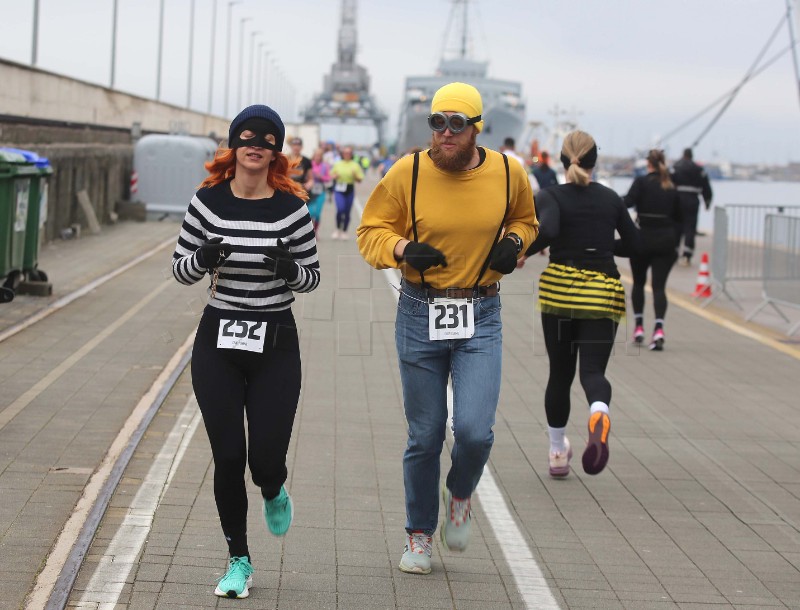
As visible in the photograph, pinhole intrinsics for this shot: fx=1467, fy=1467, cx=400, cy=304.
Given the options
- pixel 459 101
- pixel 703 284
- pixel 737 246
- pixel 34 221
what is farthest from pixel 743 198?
pixel 459 101

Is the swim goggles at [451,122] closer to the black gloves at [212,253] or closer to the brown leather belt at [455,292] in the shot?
the brown leather belt at [455,292]

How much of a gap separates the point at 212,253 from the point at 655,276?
8651 millimetres

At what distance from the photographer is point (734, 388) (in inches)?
457

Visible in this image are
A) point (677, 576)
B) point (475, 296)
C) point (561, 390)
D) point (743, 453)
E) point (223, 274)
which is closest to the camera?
point (223, 274)

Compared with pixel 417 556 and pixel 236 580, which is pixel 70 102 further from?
pixel 236 580

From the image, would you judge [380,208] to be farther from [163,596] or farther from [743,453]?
[743,453]

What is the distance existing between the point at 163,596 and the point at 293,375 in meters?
0.95

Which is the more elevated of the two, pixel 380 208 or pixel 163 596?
pixel 380 208

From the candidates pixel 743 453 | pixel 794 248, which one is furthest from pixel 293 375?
pixel 794 248

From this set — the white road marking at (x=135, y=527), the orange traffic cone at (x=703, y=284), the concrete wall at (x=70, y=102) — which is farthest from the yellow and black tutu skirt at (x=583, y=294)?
the concrete wall at (x=70, y=102)

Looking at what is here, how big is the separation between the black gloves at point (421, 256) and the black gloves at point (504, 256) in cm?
22

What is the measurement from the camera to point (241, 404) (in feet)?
17.7

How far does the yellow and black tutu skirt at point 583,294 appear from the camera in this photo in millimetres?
7398

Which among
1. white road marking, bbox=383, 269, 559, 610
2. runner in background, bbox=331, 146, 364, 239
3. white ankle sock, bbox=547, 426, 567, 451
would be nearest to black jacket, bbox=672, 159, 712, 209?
runner in background, bbox=331, 146, 364, 239
